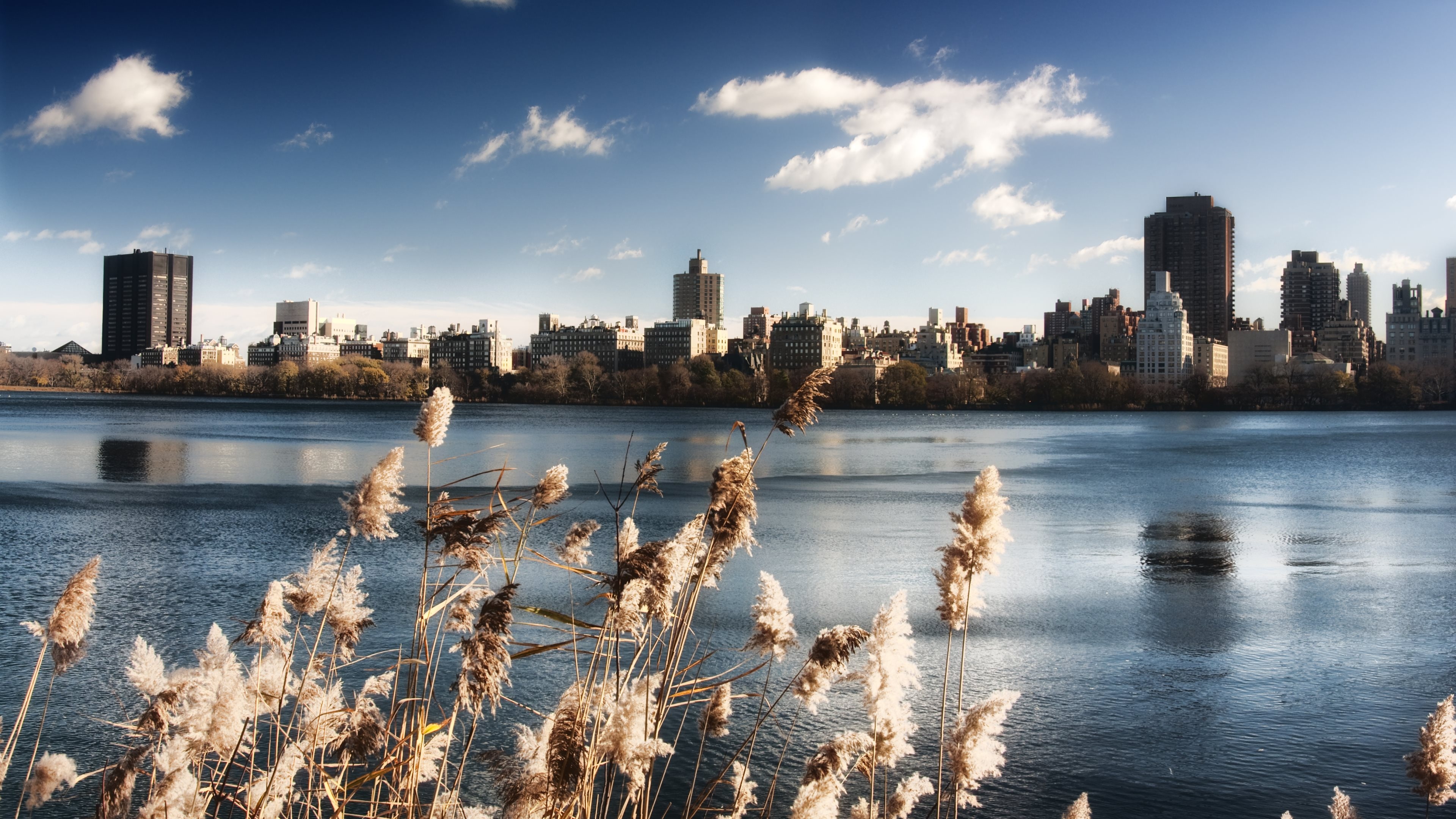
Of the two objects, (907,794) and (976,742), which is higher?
(976,742)

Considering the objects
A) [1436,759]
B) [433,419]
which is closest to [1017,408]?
[1436,759]

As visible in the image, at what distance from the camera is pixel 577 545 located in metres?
3.64

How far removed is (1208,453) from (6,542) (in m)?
52.8

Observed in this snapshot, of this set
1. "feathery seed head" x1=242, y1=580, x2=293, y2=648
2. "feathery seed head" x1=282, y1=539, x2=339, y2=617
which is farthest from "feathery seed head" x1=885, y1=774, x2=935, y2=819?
"feathery seed head" x1=242, y1=580, x2=293, y2=648

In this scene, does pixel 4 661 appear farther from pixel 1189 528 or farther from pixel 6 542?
pixel 1189 528

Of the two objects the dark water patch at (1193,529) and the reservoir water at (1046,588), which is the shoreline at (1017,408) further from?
the dark water patch at (1193,529)

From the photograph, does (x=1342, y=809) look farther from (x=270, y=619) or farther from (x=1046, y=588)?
(x=1046, y=588)

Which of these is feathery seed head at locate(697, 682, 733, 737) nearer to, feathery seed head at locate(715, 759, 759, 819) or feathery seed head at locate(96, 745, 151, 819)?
feathery seed head at locate(715, 759, 759, 819)

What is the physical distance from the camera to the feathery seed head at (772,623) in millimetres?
3389

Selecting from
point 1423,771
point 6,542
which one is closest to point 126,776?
point 1423,771

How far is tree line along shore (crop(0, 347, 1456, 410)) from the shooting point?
138 meters

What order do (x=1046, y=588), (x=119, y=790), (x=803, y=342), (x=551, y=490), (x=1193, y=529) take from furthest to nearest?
1. (x=803, y=342)
2. (x=1193, y=529)
3. (x=1046, y=588)
4. (x=551, y=490)
5. (x=119, y=790)

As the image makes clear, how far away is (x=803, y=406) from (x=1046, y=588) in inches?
575

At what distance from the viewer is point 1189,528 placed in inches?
982
